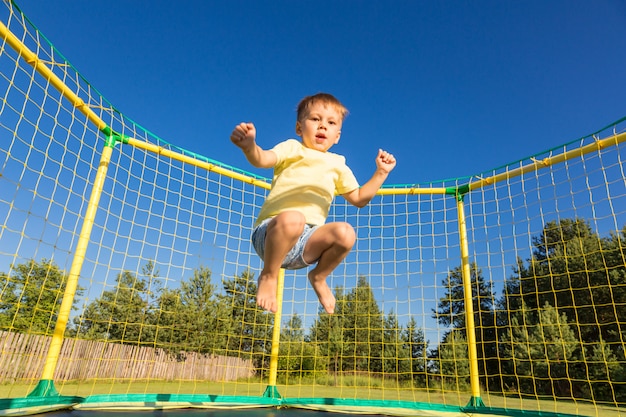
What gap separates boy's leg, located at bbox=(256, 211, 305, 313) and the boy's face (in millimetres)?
539

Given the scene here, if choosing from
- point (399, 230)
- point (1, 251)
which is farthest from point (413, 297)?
point (1, 251)

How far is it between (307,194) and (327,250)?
0.31 meters

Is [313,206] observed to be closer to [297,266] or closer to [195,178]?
[297,266]

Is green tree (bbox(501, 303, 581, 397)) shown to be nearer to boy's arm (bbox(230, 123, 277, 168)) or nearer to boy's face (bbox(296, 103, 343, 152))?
boy's face (bbox(296, 103, 343, 152))

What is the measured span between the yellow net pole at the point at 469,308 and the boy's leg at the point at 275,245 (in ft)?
9.51

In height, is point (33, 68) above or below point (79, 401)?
above

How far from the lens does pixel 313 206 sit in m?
2.10

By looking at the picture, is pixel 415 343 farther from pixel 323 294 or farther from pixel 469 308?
pixel 323 294

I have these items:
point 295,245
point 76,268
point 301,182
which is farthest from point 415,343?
point 76,268

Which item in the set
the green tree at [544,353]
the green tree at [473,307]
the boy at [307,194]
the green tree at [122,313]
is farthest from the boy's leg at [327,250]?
the green tree at [544,353]

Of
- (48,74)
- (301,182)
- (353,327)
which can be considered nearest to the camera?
(301,182)

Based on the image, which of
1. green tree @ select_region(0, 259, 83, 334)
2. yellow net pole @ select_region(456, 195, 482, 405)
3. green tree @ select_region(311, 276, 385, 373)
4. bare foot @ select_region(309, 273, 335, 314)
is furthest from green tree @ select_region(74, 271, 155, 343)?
yellow net pole @ select_region(456, 195, 482, 405)

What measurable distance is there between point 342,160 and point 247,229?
2769 millimetres

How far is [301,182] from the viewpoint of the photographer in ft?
6.75
